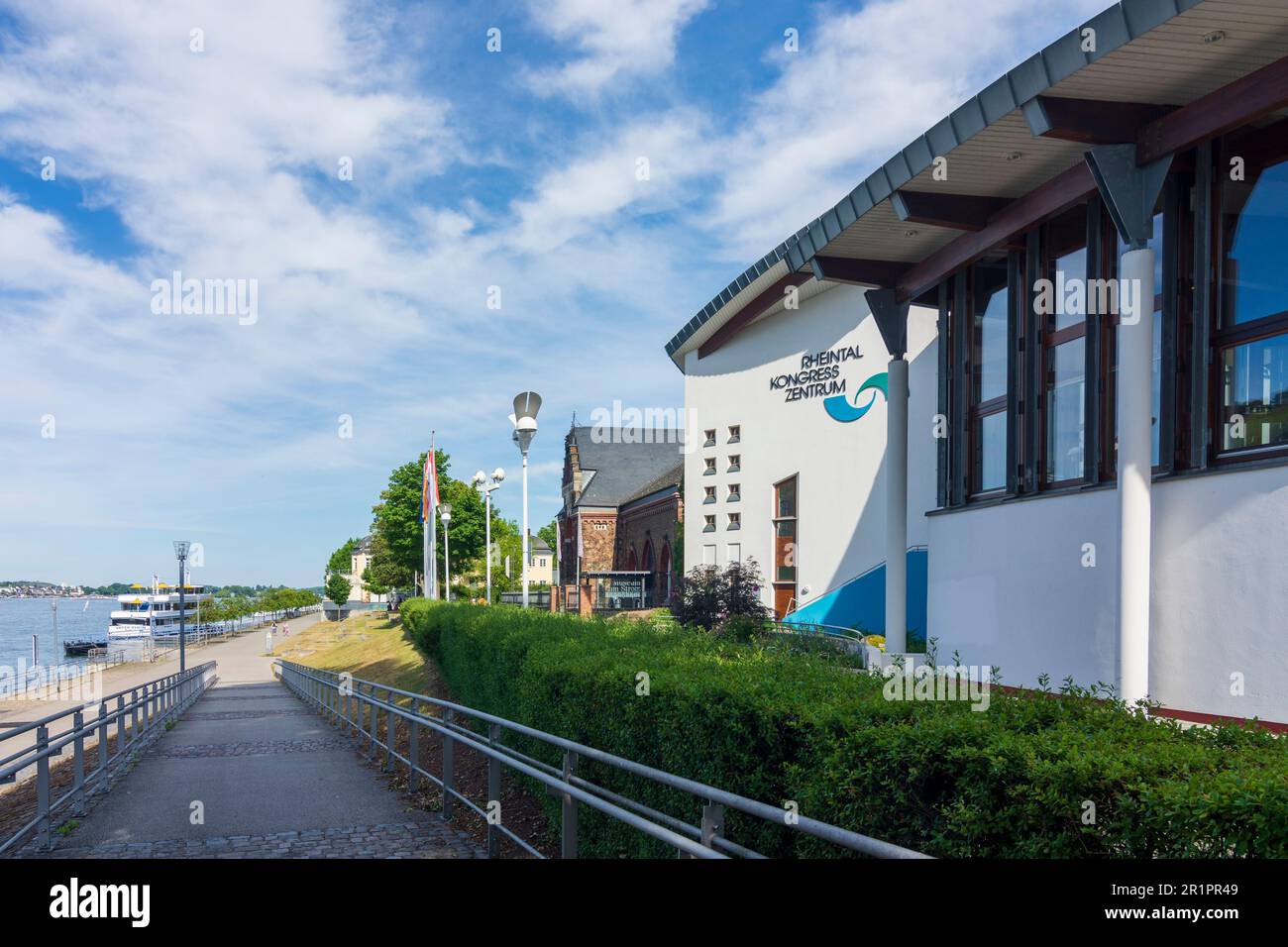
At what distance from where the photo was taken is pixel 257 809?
953 centimetres

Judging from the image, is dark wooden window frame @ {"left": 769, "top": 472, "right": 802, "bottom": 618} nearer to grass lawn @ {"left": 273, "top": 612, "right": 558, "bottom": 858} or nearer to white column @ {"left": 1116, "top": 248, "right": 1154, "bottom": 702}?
grass lawn @ {"left": 273, "top": 612, "right": 558, "bottom": 858}

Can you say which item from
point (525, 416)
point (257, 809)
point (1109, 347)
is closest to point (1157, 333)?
point (1109, 347)

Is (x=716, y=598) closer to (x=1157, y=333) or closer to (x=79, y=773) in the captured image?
(x=1157, y=333)

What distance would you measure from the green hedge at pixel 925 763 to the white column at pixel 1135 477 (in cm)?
389

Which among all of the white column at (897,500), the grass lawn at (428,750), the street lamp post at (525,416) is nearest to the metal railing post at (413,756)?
the grass lawn at (428,750)

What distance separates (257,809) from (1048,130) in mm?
9601

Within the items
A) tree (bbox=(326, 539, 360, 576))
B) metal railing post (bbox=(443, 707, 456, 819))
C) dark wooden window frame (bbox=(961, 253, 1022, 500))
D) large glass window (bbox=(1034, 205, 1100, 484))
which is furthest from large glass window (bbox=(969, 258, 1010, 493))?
tree (bbox=(326, 539, 360, 576))

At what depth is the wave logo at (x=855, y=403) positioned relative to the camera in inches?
1187

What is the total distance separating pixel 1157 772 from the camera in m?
3.41

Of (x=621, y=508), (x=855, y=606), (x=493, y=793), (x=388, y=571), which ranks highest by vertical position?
(x=621, y=508)

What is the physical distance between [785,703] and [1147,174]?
23.6 ft

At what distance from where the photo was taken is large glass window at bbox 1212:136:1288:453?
8969 millimetres
